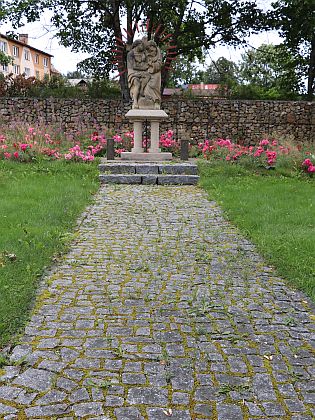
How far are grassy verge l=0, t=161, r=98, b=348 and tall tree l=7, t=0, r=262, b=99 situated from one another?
398 inches

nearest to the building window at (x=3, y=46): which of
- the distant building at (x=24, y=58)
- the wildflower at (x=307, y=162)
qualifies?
the distant building at (x=24, y=58)

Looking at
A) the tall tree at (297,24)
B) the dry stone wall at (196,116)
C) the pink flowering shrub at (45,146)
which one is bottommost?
the pink flowering shrub at (45,146)

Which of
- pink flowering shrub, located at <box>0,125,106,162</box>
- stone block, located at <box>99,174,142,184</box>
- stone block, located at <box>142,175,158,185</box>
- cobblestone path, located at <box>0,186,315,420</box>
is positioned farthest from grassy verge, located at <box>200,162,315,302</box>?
pink flowering shrub, located at <box>0,125,106,162</box>

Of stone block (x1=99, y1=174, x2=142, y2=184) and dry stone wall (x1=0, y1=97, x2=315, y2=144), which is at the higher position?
dry stone wall (x1=0, y1=97, x2=315, y2=144)

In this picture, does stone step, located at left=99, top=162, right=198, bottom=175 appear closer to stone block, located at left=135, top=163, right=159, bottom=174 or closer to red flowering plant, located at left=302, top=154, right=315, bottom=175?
stone block, located at left=135, top=163, right=159, bottom=174

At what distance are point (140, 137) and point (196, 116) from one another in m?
7.61

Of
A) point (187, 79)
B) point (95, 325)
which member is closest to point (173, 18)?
point (95, 325)

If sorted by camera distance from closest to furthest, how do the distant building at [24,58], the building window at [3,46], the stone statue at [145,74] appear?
the stone statue at [145,74] → the building window at [3,46] → the distant building at [24,58]

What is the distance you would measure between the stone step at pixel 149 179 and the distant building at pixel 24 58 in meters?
46.6

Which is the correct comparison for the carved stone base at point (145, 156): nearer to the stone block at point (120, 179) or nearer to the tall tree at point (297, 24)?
the stone block at point (120, 179)

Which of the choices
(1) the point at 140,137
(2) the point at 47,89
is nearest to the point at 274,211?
(1) the point at 140,137

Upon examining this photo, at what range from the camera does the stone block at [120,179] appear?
1115 cm

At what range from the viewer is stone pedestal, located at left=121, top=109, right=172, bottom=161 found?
531 inches

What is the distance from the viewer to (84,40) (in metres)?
21.2
